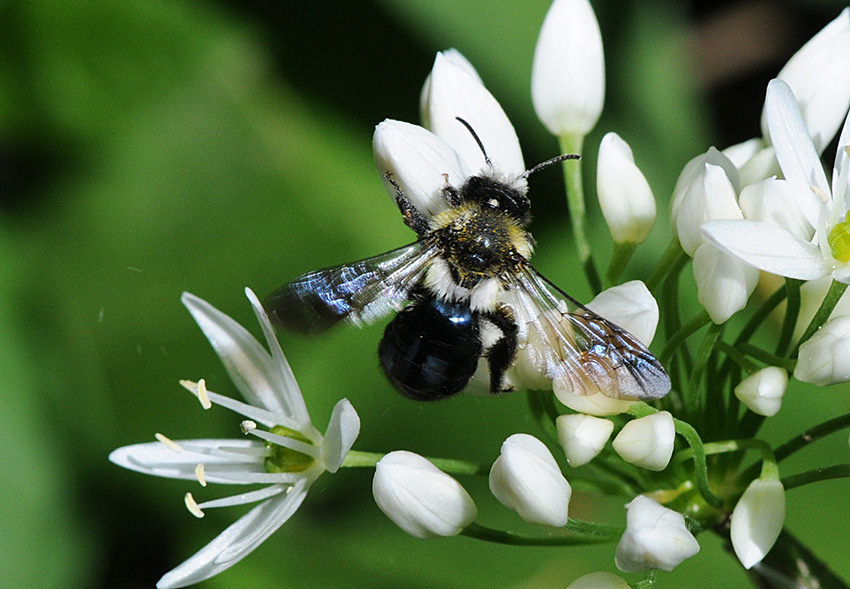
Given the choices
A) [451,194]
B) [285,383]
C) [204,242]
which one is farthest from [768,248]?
[204,242]

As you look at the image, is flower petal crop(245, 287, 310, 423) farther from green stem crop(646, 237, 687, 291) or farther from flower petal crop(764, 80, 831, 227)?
flower petal crop(764, 80, 831, 227)

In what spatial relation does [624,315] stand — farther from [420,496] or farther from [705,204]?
[420,496]

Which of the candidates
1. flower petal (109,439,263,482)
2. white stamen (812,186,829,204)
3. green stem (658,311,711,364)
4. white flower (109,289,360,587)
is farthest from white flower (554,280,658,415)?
flower petal (109,439,263,482)

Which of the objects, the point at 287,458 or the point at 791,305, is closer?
the point at 791,305

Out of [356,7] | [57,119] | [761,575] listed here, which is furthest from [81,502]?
[761,575]

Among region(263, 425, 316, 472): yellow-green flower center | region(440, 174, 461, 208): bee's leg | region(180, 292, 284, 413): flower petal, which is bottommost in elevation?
region(263, 425, 316, 472): yellow-green flower center
